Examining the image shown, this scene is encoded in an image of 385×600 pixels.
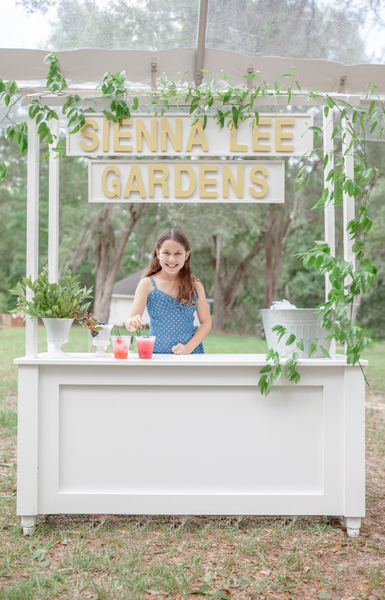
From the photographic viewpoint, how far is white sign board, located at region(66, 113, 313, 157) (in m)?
2.72

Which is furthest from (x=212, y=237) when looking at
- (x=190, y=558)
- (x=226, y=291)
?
(x=190, y=558)

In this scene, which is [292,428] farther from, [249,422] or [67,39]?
[67,39]

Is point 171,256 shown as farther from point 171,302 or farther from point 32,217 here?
point 32,217

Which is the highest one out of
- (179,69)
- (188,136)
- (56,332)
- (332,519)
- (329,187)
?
(179,69)

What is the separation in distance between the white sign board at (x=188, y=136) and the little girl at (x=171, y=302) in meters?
0.51

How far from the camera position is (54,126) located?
293 centimetres

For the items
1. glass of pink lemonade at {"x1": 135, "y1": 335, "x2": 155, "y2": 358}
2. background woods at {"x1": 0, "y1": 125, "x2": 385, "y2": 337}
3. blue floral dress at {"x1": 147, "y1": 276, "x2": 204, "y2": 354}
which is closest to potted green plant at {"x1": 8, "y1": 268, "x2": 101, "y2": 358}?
glass of pink lemonade at {"x1": 135, "y1": 335, "x2": 155, "y2": 358}

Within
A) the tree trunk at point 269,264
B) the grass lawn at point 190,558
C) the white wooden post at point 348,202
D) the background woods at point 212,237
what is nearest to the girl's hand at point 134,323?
the grass lawn at point 190,558

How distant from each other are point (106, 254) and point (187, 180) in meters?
12.8

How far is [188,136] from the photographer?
273cm

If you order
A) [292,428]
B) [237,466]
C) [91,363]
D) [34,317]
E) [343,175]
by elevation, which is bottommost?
[237,466]

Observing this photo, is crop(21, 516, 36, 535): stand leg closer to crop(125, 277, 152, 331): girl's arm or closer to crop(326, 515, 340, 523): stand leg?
crop(125, 277, 152, 331): girl's arm

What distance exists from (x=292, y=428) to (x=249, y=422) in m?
0.23

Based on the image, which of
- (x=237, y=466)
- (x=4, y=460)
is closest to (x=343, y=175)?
(x=237, y=466)
